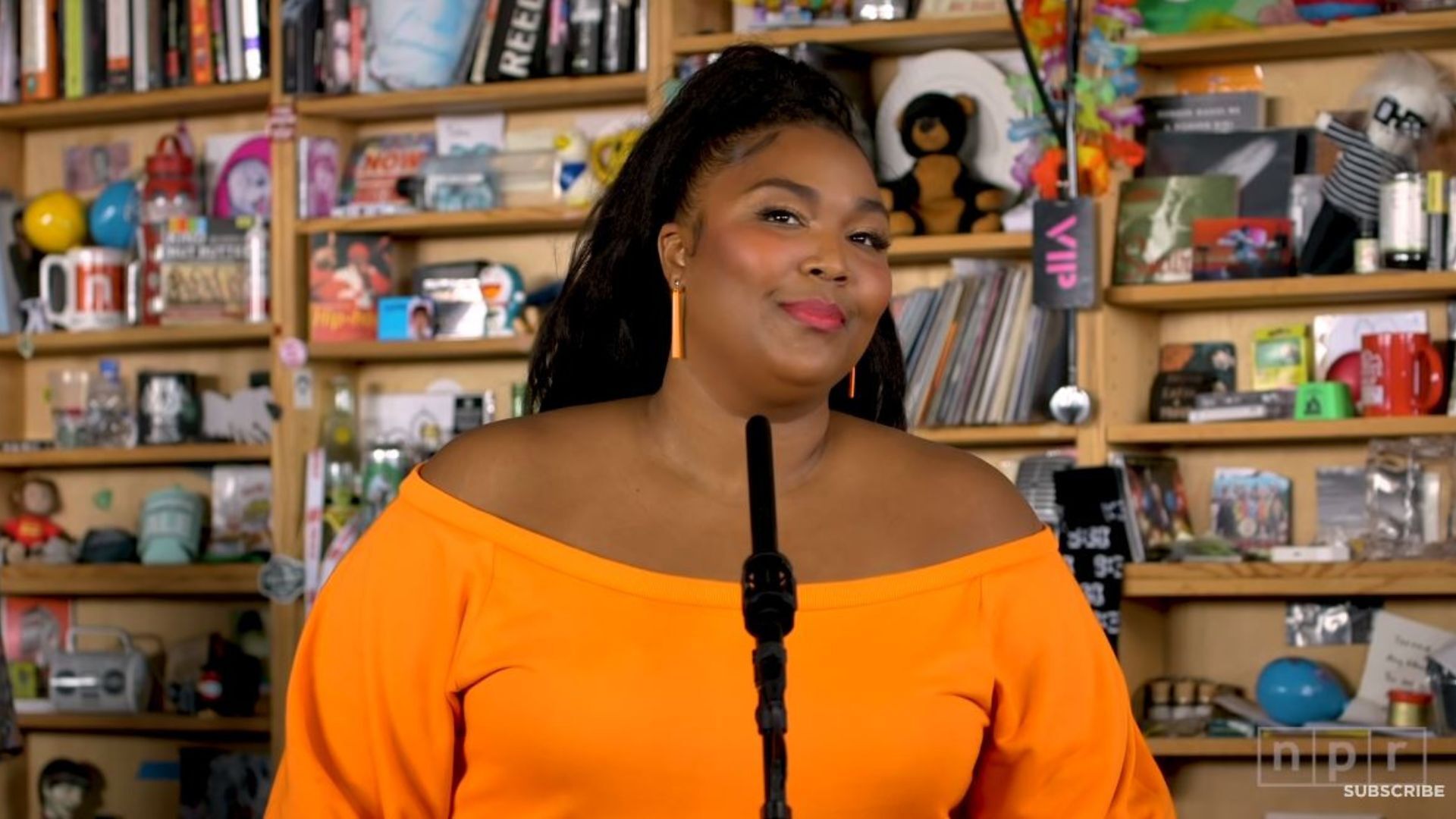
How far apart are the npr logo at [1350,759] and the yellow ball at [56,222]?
2.74 metres

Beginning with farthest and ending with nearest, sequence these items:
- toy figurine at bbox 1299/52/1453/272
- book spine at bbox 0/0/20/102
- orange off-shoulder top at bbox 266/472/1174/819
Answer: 1. book spine at bbox 0/0/20/102
2. toy figurine at bbox 1299/52/1453/272
3. orange off-shoulder top at bbox 266/472/1174/819

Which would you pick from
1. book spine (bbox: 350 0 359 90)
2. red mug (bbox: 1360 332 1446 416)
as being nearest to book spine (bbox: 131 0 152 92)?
book spine (bbox: 350 0 359 90)

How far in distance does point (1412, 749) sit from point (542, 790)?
7.77 ft

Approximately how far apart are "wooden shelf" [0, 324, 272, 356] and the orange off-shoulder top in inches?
115

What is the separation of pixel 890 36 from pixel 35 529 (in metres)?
2.26

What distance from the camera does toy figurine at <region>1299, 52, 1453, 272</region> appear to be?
3.71 metres

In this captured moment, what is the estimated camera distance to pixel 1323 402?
3.78 meters

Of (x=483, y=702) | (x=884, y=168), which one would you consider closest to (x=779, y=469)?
(x=483, y=702)

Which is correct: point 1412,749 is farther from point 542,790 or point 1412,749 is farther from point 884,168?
point 542,790

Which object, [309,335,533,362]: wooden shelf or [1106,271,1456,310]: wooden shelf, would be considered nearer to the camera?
[1106,271,1456,310]: wooden shelf

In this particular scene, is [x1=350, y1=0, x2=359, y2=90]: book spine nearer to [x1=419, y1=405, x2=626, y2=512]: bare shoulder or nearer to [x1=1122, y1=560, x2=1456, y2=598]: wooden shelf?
[x1=1122, y1=560, x2=1456, y2=598]: wooden shelf

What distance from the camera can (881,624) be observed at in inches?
65.6

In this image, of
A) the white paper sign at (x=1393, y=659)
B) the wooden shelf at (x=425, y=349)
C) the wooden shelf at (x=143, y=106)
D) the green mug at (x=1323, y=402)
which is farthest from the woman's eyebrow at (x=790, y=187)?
the wooden shelf at (x=143, y=106)

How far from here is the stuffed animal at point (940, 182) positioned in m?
3.96
